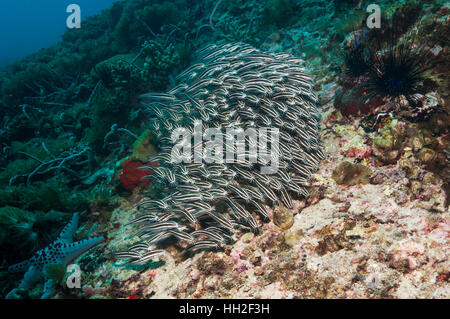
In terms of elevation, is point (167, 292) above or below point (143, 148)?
below

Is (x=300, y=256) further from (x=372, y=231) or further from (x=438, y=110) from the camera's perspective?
(x=438, y=110)

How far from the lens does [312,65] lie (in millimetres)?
8039

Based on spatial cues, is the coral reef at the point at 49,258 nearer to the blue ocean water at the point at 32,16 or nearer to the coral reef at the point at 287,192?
the coral reef at the point at 287,192

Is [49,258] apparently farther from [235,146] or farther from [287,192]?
[287,192]

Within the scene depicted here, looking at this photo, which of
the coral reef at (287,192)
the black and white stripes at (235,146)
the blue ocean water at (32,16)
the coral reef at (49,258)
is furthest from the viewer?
the blue ocean water at (32,16)

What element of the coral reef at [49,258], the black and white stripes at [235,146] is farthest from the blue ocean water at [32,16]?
the black and white stripes at [235,146]

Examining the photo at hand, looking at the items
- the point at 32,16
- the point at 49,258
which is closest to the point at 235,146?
the point at 49,258

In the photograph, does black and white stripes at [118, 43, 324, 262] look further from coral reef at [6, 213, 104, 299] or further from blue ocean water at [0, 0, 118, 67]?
blue ocean water at [0, 0, 118, 67]

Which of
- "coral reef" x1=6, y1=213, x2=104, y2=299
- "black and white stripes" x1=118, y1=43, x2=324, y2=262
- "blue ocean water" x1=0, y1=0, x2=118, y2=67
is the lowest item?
"coral reef" x1=6, y1=213, x2=104, y2=299

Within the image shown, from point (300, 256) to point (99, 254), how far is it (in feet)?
13.9

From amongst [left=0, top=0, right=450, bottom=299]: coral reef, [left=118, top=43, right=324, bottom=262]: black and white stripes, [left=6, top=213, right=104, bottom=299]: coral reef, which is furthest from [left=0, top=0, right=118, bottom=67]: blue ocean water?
[left=118, top=43, right=324, bottom=262]: black and white stripes

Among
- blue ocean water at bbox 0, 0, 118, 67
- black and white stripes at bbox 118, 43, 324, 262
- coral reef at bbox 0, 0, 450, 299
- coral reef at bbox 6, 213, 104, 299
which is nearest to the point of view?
coral reef at bbox 0, 0, 450, 299

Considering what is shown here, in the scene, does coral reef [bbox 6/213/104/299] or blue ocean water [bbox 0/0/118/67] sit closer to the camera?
coral reef [bbox 6/213/104/299]
